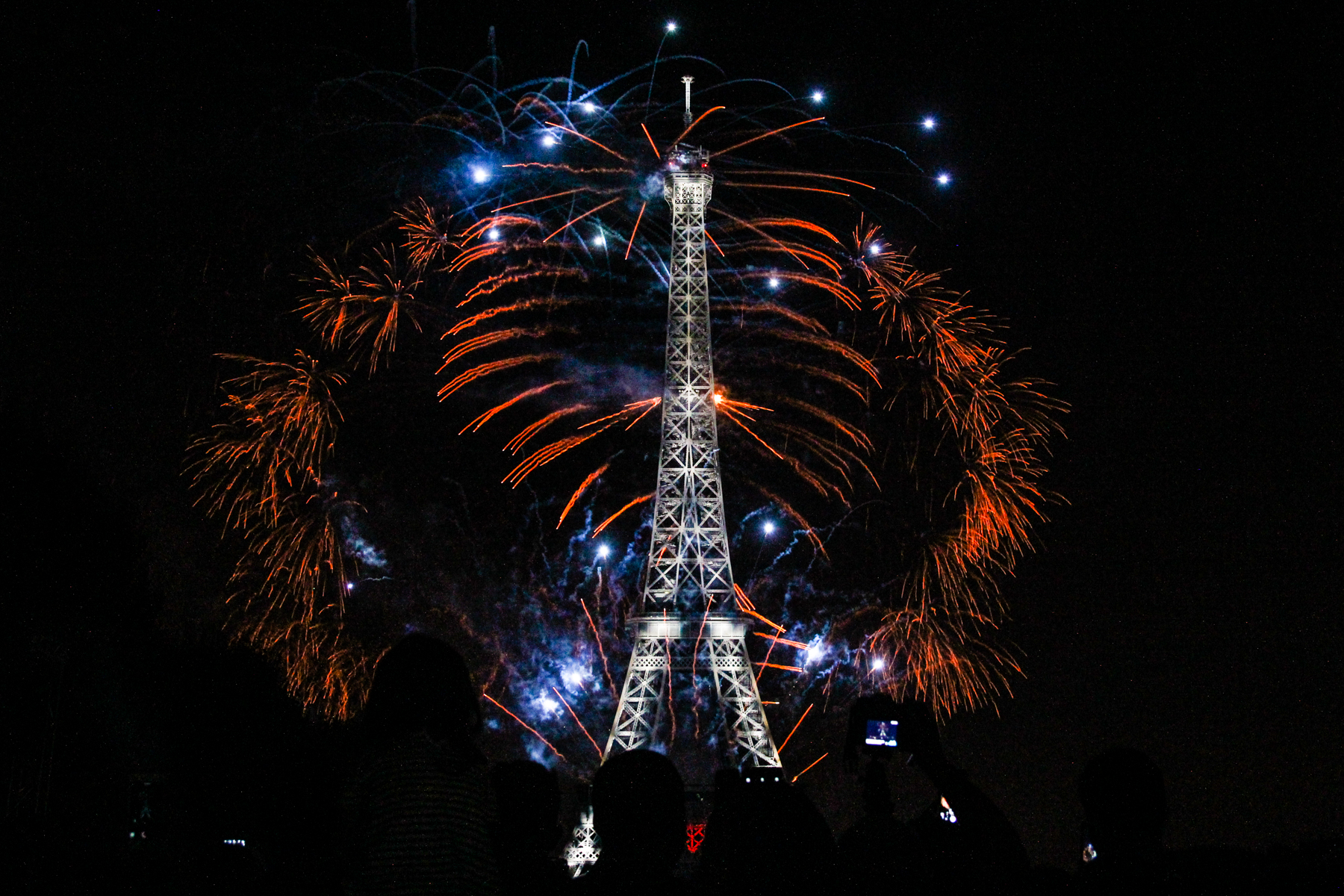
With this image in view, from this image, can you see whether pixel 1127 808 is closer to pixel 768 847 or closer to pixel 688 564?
pixel 768 847

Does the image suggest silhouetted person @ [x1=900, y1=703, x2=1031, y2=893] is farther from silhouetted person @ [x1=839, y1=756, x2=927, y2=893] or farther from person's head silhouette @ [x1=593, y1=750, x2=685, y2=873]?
person's head silhouette @ [x1=593, y1=750, x2=685, y2=873]

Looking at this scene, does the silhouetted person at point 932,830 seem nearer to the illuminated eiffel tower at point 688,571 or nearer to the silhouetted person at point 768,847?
the silhouetted person at point 768,847

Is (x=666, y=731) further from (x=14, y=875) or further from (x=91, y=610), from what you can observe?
(x=14, y=875)

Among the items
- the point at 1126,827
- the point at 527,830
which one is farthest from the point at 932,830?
the point at 527,830

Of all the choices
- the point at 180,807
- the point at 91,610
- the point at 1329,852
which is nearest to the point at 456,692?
the point at 180,807

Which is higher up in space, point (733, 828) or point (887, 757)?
point (887, 757)

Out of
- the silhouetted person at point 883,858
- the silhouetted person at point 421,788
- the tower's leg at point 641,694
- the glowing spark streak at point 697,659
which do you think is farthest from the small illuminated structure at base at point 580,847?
the silhouetted person at point 421,788

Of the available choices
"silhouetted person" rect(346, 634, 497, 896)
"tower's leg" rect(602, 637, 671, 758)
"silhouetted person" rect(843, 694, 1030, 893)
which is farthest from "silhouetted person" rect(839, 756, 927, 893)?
"tower's leg" rect(602, 637, 671, 758)
